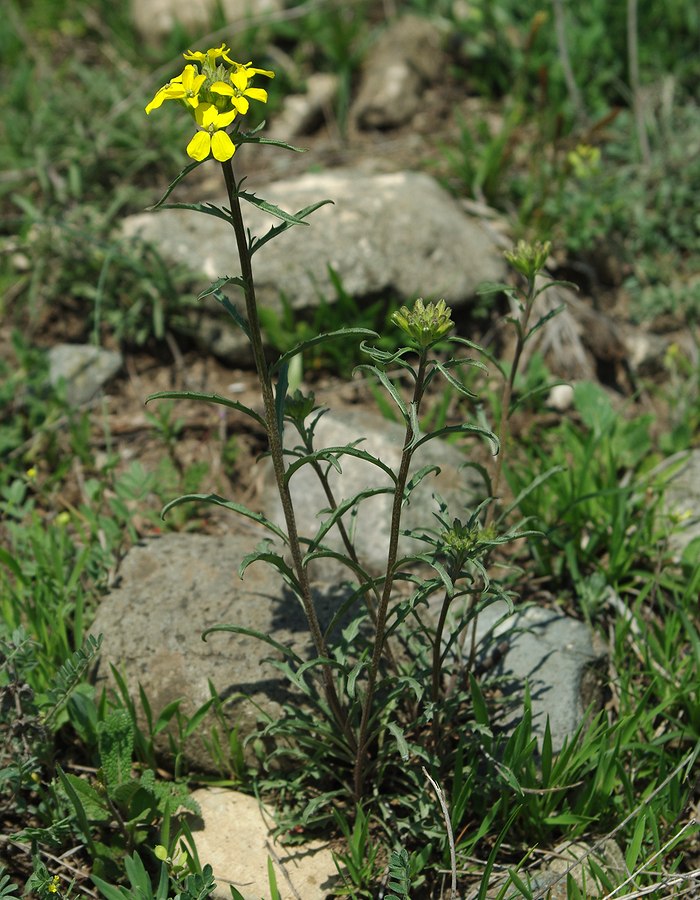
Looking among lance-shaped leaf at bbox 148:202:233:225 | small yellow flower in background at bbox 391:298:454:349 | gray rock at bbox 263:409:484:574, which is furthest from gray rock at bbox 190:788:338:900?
lance-shaped leaf at bbox 148:202:233:225

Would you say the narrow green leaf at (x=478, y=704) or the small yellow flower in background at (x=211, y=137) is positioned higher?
the small yellow flower in background at (x=211, y=137)

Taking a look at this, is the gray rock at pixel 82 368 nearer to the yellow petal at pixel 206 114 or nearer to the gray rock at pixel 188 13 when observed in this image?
the yellow petal at pixel 206 114

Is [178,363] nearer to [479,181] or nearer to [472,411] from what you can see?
[472,411]

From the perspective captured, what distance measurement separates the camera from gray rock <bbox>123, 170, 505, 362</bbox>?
12.5ft

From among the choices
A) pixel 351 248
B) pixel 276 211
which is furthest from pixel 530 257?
pixel 351 248

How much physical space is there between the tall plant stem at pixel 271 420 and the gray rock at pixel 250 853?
0.34 metres

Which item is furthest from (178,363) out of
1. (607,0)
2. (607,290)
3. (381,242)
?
A: (607,0)

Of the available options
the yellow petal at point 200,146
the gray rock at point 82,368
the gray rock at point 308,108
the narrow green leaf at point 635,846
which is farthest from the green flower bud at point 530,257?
the gray rock at point 308,108

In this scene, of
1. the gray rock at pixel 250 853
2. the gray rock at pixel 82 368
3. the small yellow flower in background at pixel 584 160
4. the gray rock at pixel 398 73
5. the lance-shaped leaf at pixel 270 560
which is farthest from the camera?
the gray rock at pixel 398 73

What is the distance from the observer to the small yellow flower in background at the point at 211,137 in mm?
1560

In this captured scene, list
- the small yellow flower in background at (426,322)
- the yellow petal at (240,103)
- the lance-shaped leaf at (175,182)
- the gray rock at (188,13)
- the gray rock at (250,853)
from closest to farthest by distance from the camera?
the lance-shaped leaf at (175,182)
the yellow petal at (240,103)
the small yellow flower in background at (426,322)
the gray rock at (250,853)
the gray rock at (188,13)

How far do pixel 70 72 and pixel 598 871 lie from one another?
4.81 meters

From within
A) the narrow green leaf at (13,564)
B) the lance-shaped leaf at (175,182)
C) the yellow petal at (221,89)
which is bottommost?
the narrow green leaf at (13,564)

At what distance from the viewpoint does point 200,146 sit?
1.57 metres
